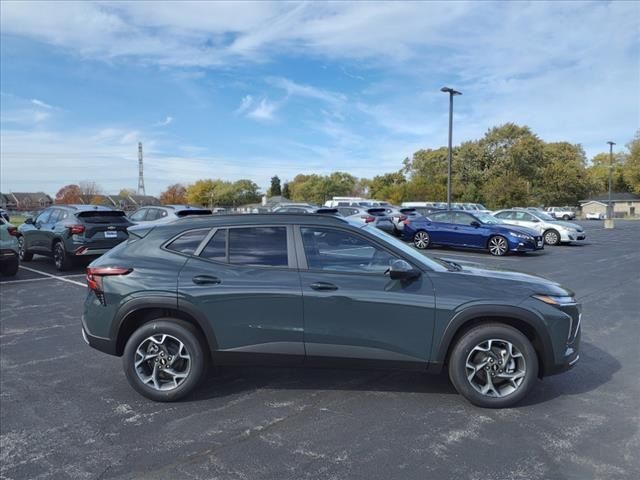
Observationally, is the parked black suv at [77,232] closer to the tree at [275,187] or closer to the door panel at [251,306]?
the door panel at [251,306]

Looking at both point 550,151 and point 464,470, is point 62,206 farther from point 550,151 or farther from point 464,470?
point 550,151

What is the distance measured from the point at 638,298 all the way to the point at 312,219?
7.08 m

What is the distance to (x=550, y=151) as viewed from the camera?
75.6 metres

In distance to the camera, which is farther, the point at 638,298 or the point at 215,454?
the point at 638,298

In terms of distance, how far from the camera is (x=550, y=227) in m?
20.1

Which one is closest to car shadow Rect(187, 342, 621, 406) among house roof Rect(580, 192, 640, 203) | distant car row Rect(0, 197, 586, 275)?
distant car row Rect(0, 197, 586, 275)

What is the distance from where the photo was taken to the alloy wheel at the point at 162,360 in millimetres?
4121

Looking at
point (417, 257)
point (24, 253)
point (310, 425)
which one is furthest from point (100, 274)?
point (24, 253)

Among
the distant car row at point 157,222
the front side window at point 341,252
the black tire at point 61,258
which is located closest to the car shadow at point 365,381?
the front side window at point 341,252

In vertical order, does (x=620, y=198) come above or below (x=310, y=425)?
above

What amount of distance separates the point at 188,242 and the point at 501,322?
2796mm

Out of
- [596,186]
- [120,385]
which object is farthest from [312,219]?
[596,186]

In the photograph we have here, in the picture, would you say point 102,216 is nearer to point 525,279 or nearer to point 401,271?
point 401,271

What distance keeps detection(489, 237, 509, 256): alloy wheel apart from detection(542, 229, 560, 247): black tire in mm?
5652
